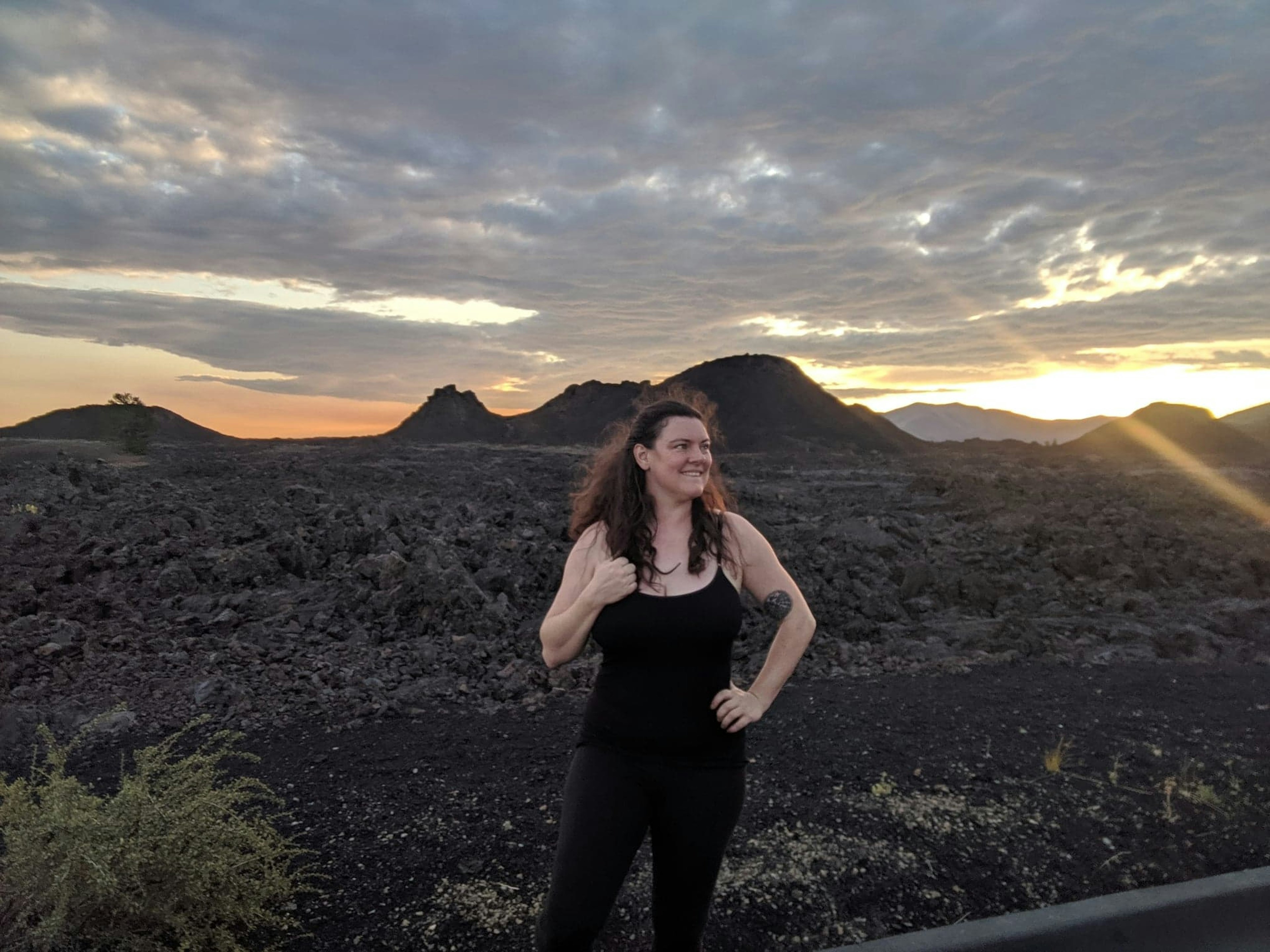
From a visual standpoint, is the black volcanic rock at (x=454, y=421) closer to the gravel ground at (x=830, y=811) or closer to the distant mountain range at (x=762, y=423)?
the distant mountain range at (x=762, y=423)

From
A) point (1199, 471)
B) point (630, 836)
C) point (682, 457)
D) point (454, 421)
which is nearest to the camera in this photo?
point (630, 836)

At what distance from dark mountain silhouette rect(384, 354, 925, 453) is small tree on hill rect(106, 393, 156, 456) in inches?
643

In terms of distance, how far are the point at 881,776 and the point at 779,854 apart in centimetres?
114

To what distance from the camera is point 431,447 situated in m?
21.4

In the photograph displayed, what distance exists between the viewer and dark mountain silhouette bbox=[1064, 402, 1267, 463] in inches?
1421

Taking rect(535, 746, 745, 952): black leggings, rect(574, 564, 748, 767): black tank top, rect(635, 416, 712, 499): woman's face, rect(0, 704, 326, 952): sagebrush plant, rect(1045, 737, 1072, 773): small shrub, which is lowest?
rect(1045, 737, 1072, 773): small shrub

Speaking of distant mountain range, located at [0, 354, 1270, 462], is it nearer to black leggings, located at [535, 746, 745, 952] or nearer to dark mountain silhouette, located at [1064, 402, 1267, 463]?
dark mountain silhouette, located at [1064, 402, 1267, 463]

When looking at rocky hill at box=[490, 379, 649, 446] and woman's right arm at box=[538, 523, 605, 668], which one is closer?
woman's right arm at box=[538, 523, 605, 668]

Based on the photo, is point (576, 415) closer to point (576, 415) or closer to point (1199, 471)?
point (576, 415)

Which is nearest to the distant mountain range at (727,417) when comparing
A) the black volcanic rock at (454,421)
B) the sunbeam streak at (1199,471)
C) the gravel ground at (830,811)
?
the black volcanic rock at (454,421)

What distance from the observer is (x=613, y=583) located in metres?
2.18

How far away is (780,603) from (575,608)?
0.64 metres

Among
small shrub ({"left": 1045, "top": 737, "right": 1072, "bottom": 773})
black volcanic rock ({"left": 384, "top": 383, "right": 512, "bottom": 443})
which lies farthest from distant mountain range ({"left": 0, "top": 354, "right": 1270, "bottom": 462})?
small shrub ({"left": 1045, "top": 737, "right": 1072, "bottom": 773})

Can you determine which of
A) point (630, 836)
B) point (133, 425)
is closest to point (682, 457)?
point (630, 836)
